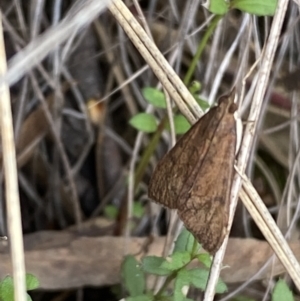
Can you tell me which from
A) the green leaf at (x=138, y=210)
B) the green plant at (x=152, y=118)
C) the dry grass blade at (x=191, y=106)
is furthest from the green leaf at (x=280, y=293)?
the green leaf at (x=138, y=210)

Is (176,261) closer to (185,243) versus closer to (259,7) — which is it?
(185,243)

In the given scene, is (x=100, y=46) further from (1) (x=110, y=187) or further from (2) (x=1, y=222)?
(2) (x=1, y=222)

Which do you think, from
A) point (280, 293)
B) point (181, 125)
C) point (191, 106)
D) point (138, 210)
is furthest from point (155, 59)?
point (138, 210)

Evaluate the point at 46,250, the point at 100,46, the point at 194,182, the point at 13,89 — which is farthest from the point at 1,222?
the point at 194,182

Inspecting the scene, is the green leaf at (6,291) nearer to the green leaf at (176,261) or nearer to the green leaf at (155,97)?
the green leaf at (176,261)

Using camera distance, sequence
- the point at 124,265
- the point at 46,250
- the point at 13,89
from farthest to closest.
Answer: the point at 13,89 → the point at 46,250 → the point at 124,265

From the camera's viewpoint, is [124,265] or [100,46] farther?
[100,46]

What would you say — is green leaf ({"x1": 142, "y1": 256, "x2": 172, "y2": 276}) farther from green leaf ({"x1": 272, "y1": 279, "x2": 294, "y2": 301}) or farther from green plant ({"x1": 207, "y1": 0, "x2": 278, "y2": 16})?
green plant ({"x1": 207, "y1": 0, "x2": 278, "y2": 16})
